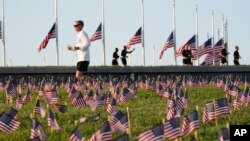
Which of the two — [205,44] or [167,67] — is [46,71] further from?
[205,44]

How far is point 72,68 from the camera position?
3912 centimetres

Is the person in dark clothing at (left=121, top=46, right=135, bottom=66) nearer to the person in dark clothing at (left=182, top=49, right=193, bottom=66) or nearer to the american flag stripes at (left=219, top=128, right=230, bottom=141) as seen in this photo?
the person in dark clothing at (left=182, top=49, right=193, bottom=66)

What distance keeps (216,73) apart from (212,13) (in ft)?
38.1

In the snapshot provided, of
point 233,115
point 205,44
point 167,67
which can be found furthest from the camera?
point 205,44

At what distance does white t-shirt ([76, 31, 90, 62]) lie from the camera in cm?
1959

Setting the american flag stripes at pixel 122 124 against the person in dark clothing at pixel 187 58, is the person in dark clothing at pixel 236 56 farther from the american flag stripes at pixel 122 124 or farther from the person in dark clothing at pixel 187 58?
the american flag stripes at pixel 122 124

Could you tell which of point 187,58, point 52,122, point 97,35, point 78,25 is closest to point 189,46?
point 187,58

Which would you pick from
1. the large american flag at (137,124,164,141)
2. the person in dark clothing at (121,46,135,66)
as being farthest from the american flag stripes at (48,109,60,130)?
the person in dark clothing at (121,46,135,66)

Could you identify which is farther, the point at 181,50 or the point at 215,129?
the point at 181,50

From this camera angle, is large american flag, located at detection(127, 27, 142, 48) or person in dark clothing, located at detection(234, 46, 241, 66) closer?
large american flag, located at detection(127, 27, 142, 48)

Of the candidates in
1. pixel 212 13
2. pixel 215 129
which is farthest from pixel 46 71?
pixel 215 129

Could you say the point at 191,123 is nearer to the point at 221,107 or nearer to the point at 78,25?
the point at 221,107

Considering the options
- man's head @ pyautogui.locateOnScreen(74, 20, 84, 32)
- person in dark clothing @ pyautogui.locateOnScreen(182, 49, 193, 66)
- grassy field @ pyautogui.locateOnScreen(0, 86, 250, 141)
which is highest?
man's head @ pyautogui.locateOnScreen(74, 20, 84, 32)

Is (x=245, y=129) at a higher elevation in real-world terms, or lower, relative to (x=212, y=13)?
lower
